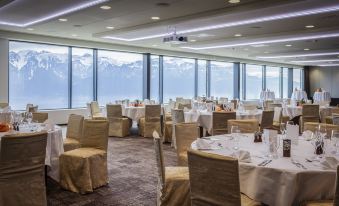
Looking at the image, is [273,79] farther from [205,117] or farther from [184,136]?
[184,136]

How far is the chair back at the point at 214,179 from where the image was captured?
2363 mm

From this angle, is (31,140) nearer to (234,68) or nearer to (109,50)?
(109,50)

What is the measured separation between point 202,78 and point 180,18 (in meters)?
10.2

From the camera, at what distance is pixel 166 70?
16062mm

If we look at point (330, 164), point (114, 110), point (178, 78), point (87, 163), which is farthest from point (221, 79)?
point (330, 164)

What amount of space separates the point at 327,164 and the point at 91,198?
292cm

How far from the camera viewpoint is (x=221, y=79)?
19109 mm

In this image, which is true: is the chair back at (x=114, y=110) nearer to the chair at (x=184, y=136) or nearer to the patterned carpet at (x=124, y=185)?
the patterned carpet at (x=124, y=185)

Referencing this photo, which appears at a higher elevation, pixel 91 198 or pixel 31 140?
pixel 31 140

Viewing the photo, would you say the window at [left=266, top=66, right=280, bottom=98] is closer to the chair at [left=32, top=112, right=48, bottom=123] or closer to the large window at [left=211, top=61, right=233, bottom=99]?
the large window at [left=211, top=61, right=233, bottom=99]

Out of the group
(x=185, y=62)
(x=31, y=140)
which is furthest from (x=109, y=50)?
(x=31, y=140)

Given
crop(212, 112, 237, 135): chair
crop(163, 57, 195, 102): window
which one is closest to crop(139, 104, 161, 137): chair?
crop(212, 112, 237, 135): chair

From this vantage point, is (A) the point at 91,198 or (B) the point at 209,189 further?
(A) the point at 91,198

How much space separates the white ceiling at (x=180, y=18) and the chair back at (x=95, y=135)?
255 cm
